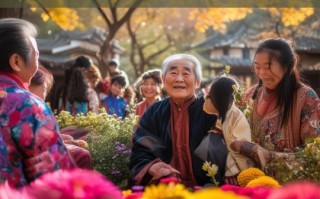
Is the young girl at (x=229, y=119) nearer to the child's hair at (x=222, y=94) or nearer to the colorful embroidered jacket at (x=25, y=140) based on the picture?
the child's hair at (x=222, y=94)

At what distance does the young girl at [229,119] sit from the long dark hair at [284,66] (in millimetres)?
350

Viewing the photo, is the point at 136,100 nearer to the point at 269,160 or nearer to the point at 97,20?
the point at 269,160

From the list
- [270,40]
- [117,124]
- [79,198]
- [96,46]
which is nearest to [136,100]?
[117,124]

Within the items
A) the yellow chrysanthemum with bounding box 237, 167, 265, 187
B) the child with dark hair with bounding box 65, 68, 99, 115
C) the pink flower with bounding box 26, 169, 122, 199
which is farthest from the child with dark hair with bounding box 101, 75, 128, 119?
the pink flower with bounding box 26, 169, 122, 199

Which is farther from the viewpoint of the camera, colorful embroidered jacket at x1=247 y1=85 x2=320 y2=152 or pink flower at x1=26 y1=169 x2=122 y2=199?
colorful embroidered jacket at x1=247 y1=85 x2=320 y2=152

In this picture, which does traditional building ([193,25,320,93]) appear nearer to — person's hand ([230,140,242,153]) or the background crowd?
the background crowd

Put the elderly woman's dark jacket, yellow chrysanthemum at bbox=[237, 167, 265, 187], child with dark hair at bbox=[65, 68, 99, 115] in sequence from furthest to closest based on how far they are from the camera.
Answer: child with dark hair at bbox=[65, 68, 99, 115] < the elderly woman's dark jacket < yellow chrysanthemum at bbox=[237, 167, 265, 187]

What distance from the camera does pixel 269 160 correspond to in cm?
380

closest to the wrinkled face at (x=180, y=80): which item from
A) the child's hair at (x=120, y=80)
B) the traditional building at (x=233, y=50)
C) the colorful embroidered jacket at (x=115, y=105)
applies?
the child's hair at (x=120, y=80)

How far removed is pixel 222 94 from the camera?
411cm

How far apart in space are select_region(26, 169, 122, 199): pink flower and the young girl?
252cm

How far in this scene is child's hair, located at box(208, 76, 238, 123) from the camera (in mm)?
4078

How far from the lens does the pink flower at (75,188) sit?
1.44 metres

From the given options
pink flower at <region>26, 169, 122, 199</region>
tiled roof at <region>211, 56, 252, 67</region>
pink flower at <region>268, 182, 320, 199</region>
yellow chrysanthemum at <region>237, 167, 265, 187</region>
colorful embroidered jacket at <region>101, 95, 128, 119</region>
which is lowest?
tiled roof at <region>211, 56, 252, 67</region>
